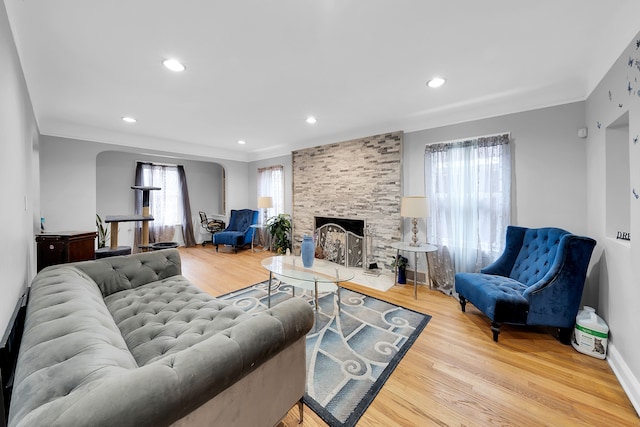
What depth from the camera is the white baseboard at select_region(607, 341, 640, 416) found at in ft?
4.93

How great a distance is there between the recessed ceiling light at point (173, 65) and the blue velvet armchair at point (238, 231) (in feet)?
13.1

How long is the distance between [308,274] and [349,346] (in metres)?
0.80

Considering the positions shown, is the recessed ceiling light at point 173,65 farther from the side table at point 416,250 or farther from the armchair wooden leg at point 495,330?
the armchair wooden leg at point 495,330

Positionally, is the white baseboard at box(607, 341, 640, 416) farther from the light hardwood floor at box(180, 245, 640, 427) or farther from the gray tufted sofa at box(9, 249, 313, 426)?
the gray tufted sofa at box(9, 249, 313, 426)

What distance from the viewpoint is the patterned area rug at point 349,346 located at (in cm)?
154

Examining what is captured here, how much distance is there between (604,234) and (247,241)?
5.64m

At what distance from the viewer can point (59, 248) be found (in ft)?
8.32

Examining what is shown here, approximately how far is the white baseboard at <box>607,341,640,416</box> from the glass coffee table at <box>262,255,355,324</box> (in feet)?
6.41

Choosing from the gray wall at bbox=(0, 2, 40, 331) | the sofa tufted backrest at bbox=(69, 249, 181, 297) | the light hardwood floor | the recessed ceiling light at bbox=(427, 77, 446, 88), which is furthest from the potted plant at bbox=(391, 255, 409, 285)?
the gray wall at bbox=(0, 2, 40, 331)

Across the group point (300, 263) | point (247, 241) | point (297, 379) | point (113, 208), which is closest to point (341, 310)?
point (300, 263)

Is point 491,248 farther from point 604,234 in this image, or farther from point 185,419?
point 185,419

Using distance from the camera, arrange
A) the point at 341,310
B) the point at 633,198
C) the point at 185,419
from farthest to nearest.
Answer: the point at 341,310 → the point at 633,198 → the point at 185,419

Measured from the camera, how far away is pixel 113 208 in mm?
5629

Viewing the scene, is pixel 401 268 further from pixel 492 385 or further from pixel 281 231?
pixel 281 231
